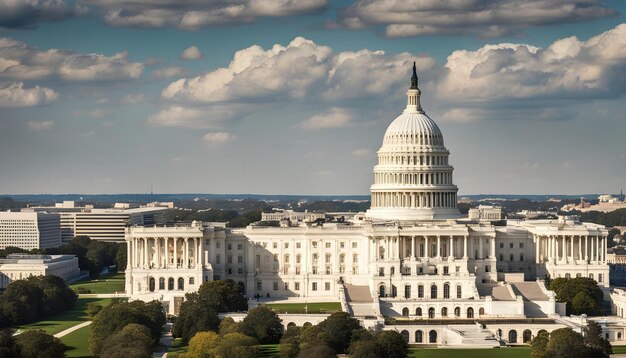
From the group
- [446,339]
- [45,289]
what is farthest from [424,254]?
[45,289]

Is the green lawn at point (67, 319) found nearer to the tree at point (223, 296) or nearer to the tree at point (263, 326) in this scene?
the tree at point (223, 296)

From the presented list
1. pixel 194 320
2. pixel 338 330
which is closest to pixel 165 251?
pixel 194 320

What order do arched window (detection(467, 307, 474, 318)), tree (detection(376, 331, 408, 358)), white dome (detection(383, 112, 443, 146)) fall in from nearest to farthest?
tree (detection(376, 331, 408, 358)), arched window (detection(467, 307, 474, 318)), white dome (detection(383, 112, 443, 146))

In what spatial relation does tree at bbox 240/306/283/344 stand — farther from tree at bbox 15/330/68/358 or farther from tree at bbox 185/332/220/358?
tree at bbox 15/330/68/358

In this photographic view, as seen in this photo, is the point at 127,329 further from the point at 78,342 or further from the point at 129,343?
the point at 78,342

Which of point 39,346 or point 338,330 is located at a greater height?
point 338,330

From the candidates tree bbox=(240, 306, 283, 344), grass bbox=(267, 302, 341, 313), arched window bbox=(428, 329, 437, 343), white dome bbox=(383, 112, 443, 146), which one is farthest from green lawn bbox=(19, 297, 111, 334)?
white dome bbox=(383, 112, 443, 146)
